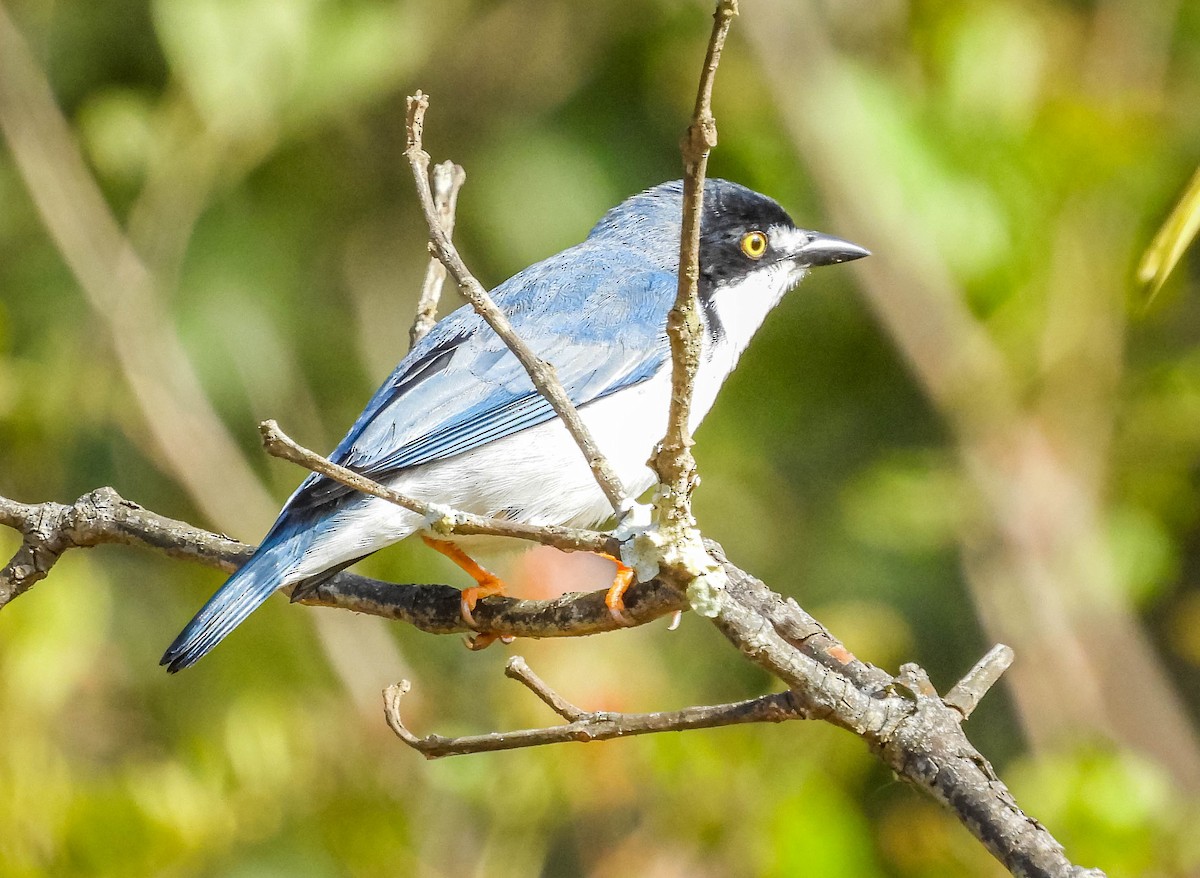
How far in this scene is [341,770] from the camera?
13.2ft

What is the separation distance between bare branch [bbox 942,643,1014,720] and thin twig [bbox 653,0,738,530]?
55cm

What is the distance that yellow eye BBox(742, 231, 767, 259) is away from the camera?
170 inches

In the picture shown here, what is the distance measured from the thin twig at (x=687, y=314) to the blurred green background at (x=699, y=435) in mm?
1362

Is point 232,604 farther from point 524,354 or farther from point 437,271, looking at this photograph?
point 524,354

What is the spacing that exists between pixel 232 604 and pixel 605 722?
1.12m

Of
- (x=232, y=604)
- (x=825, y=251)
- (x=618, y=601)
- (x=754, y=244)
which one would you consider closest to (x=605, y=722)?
(x=618, y=601)

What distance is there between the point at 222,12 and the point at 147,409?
1356 mm

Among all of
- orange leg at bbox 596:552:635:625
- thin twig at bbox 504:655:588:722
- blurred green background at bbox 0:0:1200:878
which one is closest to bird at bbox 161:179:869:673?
orange leg at bbox 596:552:635:625

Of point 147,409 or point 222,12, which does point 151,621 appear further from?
point 222,12

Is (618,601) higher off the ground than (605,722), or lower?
higher

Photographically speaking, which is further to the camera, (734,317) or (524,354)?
(734,317)

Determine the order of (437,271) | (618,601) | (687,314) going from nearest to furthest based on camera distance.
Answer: (687,314), (618,601), (437,271)

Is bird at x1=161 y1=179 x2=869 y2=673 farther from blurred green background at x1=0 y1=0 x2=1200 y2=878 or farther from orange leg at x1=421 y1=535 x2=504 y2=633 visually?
blurred green background at x1=0 y1=0 x2=1200 y2=878

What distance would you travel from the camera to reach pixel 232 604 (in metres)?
3.26
